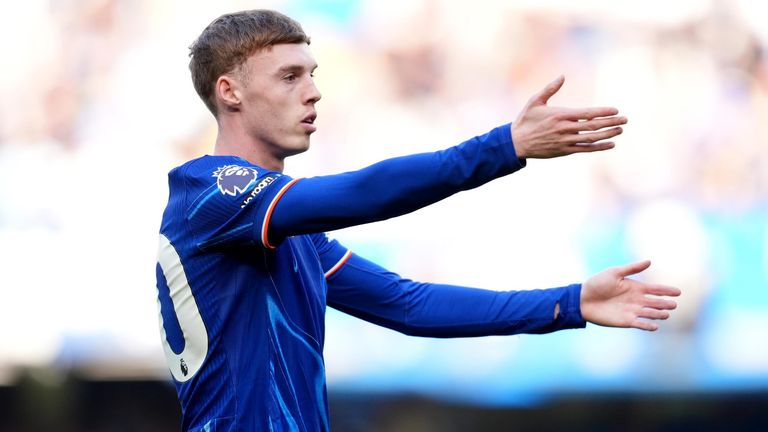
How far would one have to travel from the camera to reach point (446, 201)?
23.0ft

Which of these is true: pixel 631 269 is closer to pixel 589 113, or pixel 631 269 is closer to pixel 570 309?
pixel 570 309

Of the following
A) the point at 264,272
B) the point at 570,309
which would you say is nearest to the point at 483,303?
the point at 570,309

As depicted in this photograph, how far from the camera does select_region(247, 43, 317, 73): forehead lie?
3.27m

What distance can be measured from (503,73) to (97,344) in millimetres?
3026

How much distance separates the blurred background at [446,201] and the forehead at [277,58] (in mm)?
3649

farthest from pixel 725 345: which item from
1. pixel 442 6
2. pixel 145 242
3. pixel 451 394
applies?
pixel 145 242

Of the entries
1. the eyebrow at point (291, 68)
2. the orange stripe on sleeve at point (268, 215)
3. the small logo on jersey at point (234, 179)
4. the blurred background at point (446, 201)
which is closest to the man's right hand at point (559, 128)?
the orange stripe on sleeve at point (268, 215)

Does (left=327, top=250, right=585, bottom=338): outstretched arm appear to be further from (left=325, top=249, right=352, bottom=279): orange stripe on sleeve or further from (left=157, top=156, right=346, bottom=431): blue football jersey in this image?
(left=157, top=156, right=346, bottom=431): blue football jersey

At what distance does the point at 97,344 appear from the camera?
716 centimetres

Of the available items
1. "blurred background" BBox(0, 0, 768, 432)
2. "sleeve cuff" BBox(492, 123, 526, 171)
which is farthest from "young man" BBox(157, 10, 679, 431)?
"blurred background" BBox(0, 0, 768, 432)

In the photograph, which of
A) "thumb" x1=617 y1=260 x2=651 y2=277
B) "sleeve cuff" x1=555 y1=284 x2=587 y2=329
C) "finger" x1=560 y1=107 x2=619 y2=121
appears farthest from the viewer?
"sleeve cuff" x1=555 y1=284 x2=587 y2=329

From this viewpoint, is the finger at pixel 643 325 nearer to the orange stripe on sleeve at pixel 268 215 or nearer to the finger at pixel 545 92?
the finger at pixel 545 92

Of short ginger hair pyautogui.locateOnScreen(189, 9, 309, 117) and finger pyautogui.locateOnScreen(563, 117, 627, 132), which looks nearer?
finger pyautogui.locateOnScreen(563, 117, 627, 132)

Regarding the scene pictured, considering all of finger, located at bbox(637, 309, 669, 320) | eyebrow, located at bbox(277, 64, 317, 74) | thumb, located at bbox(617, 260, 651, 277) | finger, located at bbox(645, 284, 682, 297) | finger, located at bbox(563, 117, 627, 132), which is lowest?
finger, located at bbox(637, 309, 669, 320)
